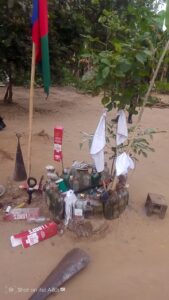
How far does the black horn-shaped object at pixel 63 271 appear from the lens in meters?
2.14

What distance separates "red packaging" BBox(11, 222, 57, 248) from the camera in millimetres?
2643

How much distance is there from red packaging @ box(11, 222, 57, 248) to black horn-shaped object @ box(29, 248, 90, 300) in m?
0.32

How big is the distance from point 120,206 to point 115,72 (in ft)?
4.67

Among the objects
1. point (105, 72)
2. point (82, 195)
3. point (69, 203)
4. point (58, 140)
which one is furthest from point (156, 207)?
point (105, 72)

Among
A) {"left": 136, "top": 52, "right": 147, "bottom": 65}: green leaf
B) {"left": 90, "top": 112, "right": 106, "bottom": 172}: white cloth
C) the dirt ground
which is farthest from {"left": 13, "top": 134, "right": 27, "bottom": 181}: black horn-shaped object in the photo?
{"left": 136, "top": 52, "right": 147, "bottom": 65}: green leaf

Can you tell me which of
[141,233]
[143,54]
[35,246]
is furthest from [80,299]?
[143,54]

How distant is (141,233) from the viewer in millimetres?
2898

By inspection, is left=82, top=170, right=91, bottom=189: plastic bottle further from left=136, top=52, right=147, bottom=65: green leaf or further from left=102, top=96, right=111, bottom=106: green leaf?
left=136, top=52, right=147, bottom=65: green leaf

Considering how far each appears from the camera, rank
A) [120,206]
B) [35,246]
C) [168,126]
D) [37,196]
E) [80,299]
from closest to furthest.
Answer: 1. [80,299]
2. [35,246]
3. [120,206]
4. [37,196]
5. [168,126]

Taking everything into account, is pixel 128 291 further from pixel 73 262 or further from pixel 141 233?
pixel 141 233

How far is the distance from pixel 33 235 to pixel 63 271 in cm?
51

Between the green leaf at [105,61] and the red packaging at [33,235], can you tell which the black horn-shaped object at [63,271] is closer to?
the red packaging at [33,235]

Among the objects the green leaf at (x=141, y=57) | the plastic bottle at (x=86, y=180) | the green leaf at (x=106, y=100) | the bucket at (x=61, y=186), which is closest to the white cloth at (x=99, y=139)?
the green leaf at (x=106, y=100)

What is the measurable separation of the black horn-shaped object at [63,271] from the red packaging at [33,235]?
1.06 ft
